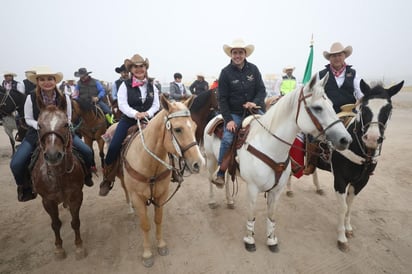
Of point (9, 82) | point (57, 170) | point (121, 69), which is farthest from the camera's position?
point (9, 82)

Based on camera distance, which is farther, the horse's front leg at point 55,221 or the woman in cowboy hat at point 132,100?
the woman in cowboy hat at point 132,100

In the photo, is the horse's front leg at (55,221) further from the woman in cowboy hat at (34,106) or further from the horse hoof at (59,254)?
the woman in cowboy hat at (34,106)

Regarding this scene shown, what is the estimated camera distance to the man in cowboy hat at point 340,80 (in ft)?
12.9

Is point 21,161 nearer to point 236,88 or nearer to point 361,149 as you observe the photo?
point 236,88

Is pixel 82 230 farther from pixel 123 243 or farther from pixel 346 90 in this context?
pixel 346 90

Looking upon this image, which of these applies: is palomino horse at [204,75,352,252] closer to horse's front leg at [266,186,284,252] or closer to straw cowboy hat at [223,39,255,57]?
horse's front leg at [266,186,284,252]

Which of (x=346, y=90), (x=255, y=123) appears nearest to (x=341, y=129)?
(x=255, y=123)

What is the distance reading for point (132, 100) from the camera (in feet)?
11.9

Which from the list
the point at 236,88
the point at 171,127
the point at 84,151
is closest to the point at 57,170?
the point at 84,151

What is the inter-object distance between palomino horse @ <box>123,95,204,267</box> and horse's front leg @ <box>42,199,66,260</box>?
1.14 m

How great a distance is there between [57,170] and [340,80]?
475 cm

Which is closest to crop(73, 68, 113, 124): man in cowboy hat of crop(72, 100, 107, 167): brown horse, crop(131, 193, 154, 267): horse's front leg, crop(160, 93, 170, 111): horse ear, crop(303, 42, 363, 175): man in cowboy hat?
crop(72, 100, 107, 167): brown horse

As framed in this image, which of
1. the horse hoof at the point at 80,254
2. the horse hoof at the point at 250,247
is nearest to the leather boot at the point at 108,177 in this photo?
the horse hoof at the point at 80,254

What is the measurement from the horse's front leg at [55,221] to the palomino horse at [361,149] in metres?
4.31
